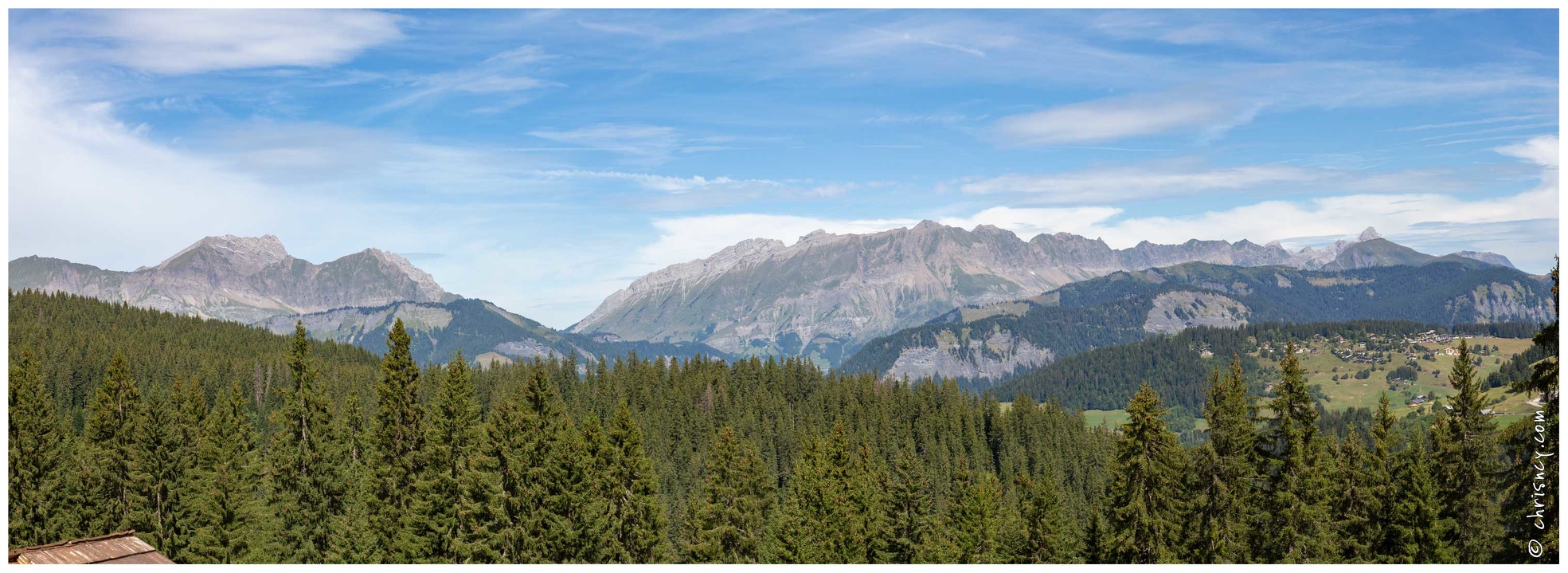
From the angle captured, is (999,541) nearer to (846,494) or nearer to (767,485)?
(846,494)

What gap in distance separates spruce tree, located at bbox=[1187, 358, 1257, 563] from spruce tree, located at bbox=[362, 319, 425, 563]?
4091cm

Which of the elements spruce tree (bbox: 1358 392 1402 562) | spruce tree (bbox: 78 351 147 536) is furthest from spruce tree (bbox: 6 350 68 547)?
spruce tree (bbox: 1358 392 1402 562)

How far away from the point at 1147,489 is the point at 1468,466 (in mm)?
14452

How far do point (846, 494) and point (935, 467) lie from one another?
276 ft

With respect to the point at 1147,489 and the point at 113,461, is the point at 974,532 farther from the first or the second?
the point at 113,461

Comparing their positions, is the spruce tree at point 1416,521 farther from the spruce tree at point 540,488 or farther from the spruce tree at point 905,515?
the spruce tree at point 540,488

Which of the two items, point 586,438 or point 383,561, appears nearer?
point 383,561

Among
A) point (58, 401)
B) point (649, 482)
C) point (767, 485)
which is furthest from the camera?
point (58, 401)

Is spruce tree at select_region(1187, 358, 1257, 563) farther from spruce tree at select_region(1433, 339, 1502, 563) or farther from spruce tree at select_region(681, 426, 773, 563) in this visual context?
spruce tree at select_region(681, 426, 773, 563)

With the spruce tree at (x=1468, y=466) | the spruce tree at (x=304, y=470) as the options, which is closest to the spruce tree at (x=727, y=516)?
the spruce tree at (x=304, y=470)

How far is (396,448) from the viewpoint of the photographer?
58.3 m

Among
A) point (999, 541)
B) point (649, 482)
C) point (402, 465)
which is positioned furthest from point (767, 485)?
point (402, 465)

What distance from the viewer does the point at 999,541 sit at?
8994 centimetres

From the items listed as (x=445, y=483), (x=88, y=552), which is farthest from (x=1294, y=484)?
(x=88, y=552)
